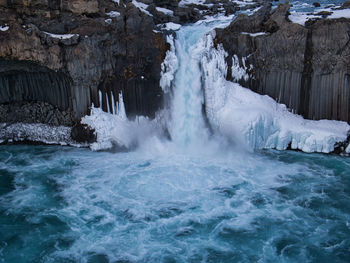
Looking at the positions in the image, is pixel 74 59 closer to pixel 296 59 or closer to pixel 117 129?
pixel 117 129

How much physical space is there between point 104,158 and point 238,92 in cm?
658

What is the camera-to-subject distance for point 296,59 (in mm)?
14477

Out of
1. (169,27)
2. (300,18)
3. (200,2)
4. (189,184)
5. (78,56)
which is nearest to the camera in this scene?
(189,184)

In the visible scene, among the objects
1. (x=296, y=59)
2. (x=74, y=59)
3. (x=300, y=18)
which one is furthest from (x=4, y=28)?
(x=300, y=18)

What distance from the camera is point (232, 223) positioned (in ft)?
31.2

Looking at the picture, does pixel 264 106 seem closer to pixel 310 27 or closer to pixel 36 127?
pixel 310 27

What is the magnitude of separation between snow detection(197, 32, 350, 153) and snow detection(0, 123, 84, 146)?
21.6 feet

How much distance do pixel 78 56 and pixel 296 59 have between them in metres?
9.38

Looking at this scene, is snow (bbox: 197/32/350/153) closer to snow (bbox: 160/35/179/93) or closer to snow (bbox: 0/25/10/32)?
snow (bbox: 160/35/179/93)

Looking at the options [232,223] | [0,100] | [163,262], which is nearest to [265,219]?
[232,223]

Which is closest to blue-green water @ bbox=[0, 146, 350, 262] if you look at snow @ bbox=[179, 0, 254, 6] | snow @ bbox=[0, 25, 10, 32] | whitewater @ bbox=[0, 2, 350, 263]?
whitewater @ bbox=[0, 2, 350, 263]

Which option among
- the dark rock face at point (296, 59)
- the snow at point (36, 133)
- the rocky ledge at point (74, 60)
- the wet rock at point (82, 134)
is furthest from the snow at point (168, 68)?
the snow at point (36, 133)

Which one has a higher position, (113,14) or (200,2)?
(200,2)

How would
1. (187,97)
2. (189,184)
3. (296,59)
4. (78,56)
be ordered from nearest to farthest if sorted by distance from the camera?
1. (189,184)
2. (78,56)
3. (296,59)
4. (187,97)
